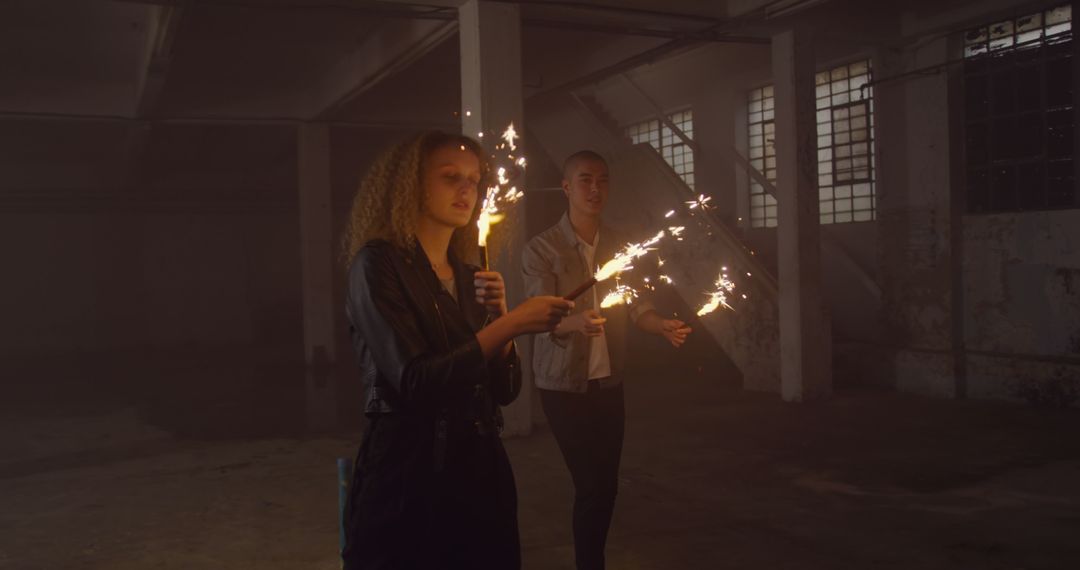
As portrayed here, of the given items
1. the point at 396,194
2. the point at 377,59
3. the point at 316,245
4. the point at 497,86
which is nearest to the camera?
the point at 396,194

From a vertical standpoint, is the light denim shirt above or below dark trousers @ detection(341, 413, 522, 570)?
above

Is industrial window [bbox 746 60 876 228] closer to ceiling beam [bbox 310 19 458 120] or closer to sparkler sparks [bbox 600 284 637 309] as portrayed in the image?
ceiling beam [bbox 310 19 458 120]

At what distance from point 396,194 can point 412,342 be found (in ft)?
1.55

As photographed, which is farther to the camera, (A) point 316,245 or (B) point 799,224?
(A) point 316,245

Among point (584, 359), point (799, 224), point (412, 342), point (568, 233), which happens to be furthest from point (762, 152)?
point (412, 342)

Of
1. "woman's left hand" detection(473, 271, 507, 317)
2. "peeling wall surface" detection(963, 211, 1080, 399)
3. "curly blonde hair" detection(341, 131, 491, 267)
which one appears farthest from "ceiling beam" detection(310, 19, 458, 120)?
"woman's left hand" detection(473, 271, 507, 317)

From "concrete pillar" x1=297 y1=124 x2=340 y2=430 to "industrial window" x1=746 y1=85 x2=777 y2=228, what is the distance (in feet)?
23.9

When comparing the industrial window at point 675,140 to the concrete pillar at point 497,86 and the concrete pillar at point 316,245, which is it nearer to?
the concrete pillar at point 316,245

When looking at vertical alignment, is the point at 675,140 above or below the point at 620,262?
above

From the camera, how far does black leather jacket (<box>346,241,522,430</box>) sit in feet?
7.20

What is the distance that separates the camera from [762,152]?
47.2 feet

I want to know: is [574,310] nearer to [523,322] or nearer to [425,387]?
[523,322]

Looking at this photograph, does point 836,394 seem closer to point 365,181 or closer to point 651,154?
point 651,154

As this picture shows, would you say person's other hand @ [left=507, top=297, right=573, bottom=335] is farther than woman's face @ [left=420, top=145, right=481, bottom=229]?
No
